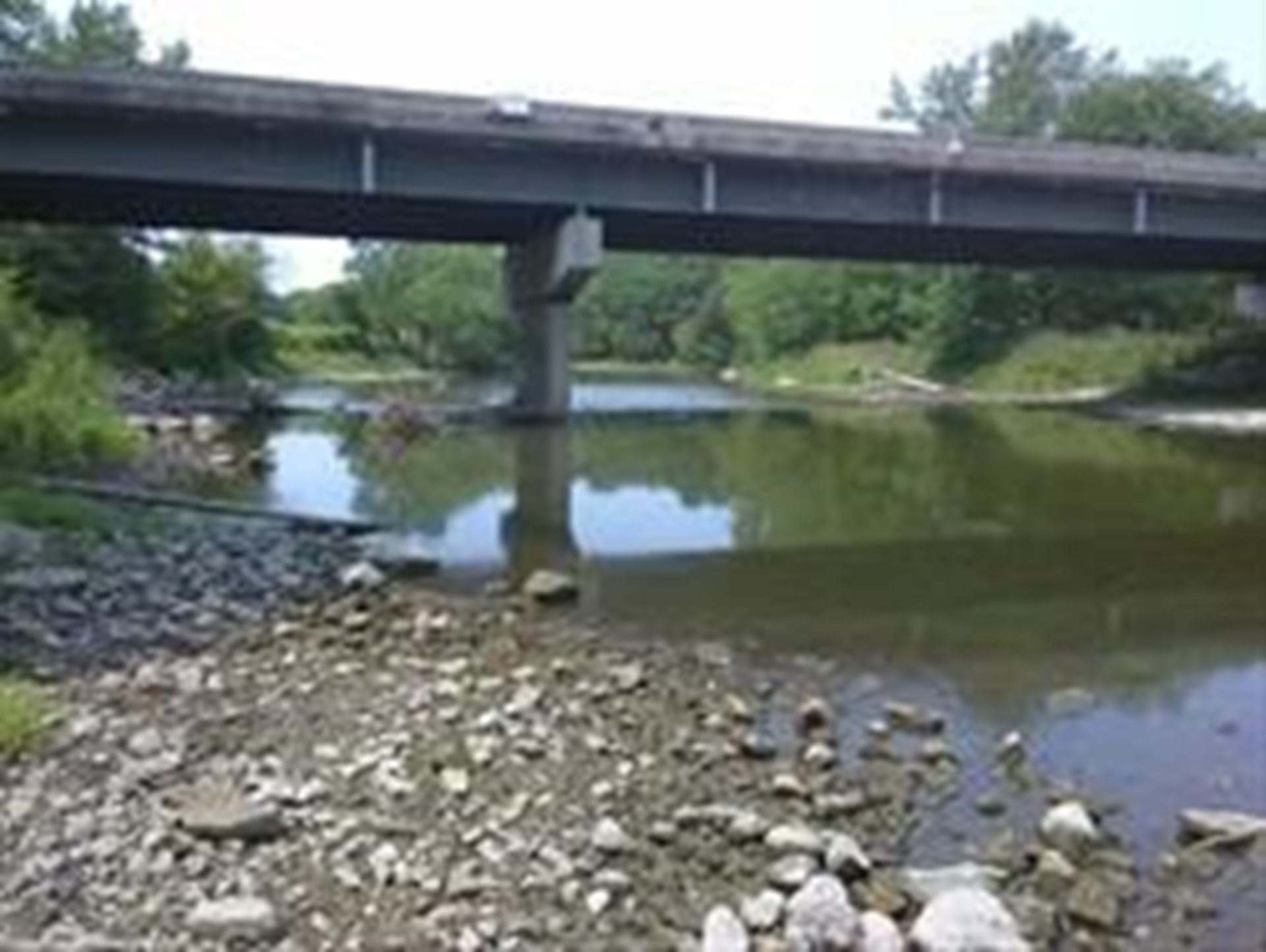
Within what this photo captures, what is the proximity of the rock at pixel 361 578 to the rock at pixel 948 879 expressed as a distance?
35.1 feet

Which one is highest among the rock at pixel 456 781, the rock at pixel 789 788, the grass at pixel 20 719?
the grass at pixel 20 719

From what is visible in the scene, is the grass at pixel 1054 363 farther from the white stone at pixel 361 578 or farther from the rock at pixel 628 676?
the rock at pixel 628 676

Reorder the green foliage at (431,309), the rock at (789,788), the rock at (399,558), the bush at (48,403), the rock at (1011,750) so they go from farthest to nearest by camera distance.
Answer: the green foliage at (431,309) < the bush at (48,403) < the rock at (399,558) < the rock at (1011,750) < the rock at (789,788)

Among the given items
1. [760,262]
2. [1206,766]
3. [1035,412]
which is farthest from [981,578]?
[760,262]

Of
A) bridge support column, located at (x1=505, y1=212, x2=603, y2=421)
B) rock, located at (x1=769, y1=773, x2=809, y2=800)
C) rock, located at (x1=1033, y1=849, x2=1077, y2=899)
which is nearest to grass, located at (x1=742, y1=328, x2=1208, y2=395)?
bridge support column, located at (x1=505, y1=212, x2=603, y2=421)

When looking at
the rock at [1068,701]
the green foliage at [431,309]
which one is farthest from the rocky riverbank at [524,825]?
the green foliage at [431,309]

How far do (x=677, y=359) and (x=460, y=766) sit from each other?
138 metres

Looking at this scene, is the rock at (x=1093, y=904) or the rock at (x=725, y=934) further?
→ the rock at (x=1093, y=904)

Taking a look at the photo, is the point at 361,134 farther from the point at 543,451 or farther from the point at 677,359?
the point at 677,359

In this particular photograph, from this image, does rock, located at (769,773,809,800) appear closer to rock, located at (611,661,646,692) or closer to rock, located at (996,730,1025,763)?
rock, located at (996,730,1025,763)

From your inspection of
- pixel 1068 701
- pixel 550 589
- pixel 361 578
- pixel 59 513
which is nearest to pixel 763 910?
pixel 1068 701

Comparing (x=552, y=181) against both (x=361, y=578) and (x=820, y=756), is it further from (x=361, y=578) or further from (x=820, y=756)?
(x=820, y=756)

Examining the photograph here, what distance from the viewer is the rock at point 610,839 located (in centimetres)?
1230

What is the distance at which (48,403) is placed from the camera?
32281 mm
